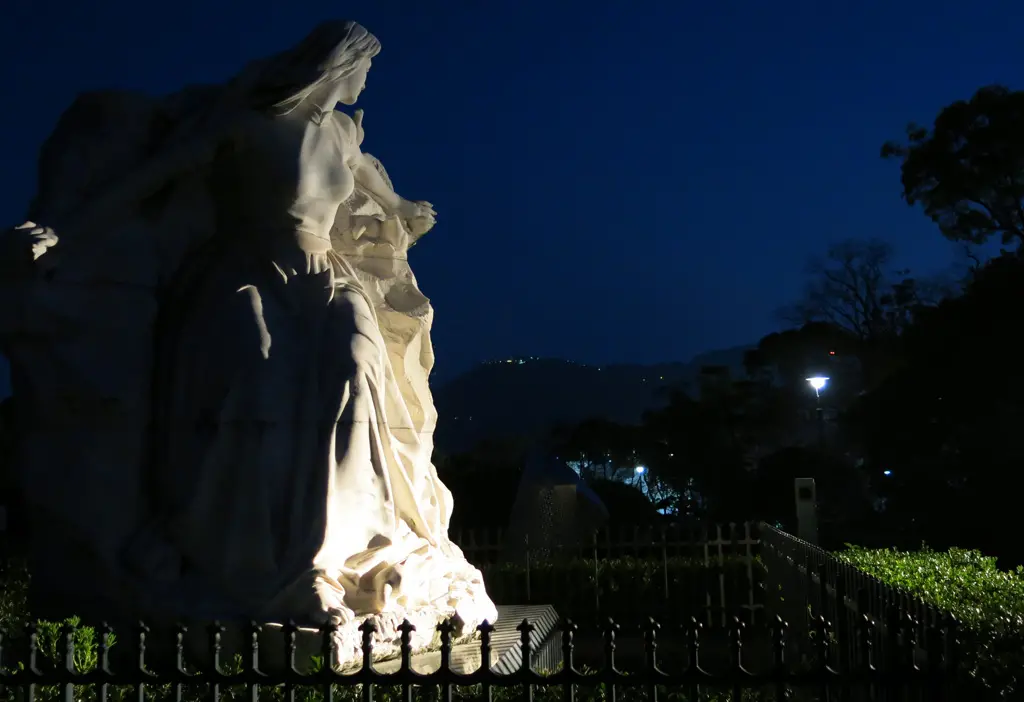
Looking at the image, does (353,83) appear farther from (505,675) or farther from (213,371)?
(505,675)

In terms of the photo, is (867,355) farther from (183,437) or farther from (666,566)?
(183,437)

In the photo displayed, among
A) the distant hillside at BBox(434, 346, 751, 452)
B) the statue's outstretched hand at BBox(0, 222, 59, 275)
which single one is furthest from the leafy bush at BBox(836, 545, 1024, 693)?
the distant hillside at BBox(434, 346, 751, 452)

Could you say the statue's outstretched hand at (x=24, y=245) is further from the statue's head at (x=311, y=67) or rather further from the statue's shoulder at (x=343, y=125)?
the statue's shoulder at (x=343, y=125)

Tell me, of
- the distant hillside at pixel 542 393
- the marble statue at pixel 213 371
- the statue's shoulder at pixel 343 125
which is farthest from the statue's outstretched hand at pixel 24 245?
the distant hillside at pixel 542 393

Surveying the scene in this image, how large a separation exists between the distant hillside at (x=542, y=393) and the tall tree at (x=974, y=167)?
2573 centimetres

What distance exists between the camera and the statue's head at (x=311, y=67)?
5.79m

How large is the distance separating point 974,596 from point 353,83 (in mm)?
4677

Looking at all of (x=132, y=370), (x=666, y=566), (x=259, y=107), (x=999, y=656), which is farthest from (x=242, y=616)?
(x=666, y=566)

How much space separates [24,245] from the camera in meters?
5.23

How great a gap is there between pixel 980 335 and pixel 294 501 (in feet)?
50.2

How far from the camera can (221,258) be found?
5.92 meters

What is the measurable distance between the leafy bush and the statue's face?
4067 mm

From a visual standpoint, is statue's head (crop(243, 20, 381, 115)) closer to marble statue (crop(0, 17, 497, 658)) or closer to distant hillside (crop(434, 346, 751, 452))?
marble statue (crop(0, 17, 497, 658))

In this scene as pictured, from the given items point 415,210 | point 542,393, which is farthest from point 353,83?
point 542,393
